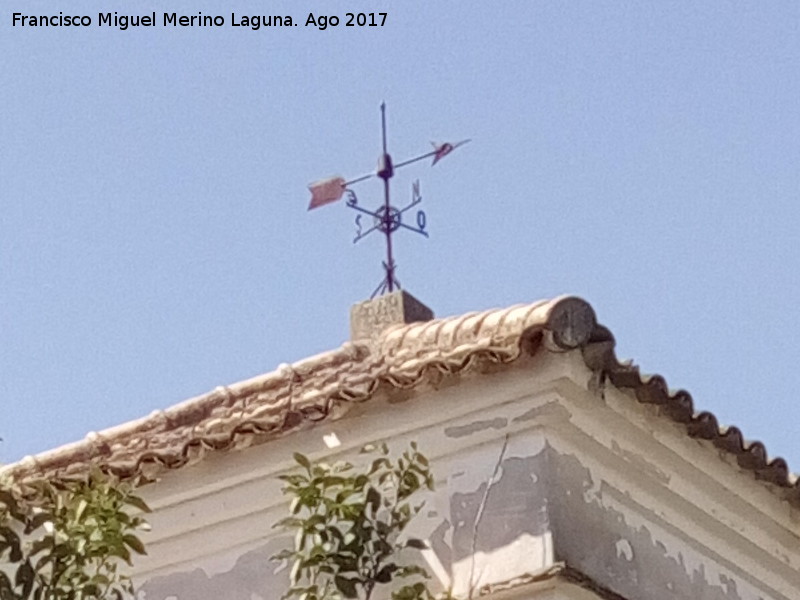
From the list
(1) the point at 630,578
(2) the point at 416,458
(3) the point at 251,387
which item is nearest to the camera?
(2) the point at 416,458

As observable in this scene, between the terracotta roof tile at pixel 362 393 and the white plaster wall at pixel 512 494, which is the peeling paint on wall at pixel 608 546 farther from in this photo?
the terracotta roof tile at pixel 362 393

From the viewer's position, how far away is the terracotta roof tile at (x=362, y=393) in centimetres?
625

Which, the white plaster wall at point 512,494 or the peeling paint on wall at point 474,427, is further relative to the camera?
the peeling paint on wall at point 474,427

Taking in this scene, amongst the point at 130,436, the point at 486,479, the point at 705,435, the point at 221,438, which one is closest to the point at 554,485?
the point at 486,479

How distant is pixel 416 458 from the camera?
20.1 feet

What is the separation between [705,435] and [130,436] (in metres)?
2.23

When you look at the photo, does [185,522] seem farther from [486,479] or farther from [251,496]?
[486,479]

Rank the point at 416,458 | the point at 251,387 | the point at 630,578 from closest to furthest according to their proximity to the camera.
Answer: the point at 416,458
the point at 630,578
the point at 251,387

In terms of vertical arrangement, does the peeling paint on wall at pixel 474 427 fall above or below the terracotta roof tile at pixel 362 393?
below

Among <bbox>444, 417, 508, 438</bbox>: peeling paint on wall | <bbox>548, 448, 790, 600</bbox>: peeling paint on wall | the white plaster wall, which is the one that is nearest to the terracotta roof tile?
the white plaster wall

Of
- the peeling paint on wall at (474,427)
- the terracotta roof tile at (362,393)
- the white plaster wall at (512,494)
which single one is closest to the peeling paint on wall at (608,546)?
the white plaster wall at (512,494)

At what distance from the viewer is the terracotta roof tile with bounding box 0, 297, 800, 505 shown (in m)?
6.25

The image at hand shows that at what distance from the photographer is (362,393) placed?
6.51m

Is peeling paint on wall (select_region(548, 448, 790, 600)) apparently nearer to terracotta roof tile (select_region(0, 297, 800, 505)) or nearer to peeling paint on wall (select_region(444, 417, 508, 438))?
peeling paint on wall (select_region(444, 417, 508, 438))
